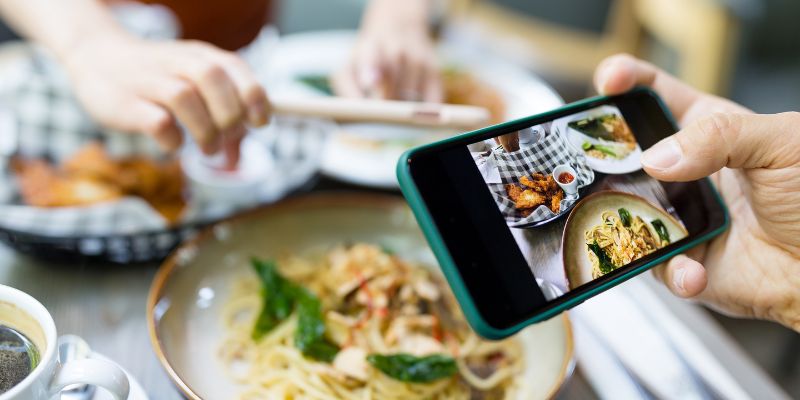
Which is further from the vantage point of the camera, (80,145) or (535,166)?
(80,145)

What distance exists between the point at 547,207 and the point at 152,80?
0.67 meters

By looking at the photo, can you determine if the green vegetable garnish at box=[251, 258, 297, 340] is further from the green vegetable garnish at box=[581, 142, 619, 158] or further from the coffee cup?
the green vegetable garnish at box=[581, 142, 619, 158]

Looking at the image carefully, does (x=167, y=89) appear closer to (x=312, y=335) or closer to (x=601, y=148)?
(x=312, y=335)

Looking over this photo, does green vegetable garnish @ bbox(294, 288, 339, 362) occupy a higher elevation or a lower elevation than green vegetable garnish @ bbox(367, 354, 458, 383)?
lower

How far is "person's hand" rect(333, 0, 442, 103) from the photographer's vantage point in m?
1.44

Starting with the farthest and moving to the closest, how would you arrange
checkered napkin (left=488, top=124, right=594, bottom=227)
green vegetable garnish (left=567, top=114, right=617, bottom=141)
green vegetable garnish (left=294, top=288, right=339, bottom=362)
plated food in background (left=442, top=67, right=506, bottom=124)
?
plated food in background (left=442, top=67, right=506, bottom=124) → green vegetable garnish (left=294, top=288, right=339, bottom=362) → green vegetable garnish (left=567, top=114, right=617, bottom=141) → checkered napkin (left=488, top=124, right=594, bottom=227)

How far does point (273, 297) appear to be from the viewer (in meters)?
1.08

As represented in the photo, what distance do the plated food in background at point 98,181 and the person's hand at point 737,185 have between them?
0.84 m

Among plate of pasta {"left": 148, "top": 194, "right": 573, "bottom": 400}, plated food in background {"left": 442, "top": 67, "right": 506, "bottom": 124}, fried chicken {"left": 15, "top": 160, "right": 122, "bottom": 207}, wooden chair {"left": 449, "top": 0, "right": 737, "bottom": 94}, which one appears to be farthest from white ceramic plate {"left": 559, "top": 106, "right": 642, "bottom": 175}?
wooden chair {"left": 449, "top": 0, "right": 737, "bottom": 94}

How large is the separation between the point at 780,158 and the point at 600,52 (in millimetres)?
1706

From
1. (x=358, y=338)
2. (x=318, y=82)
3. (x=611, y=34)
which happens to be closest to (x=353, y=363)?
(x=358, y=338)

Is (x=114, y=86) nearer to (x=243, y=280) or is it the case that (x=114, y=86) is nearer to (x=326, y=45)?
(x=243, y=280)

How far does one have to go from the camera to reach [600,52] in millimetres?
2510

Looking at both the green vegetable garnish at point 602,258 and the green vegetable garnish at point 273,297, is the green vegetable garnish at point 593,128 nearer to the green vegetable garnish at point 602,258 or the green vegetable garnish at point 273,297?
the green vegetable garnish at point 602,258
